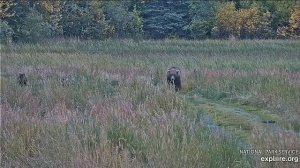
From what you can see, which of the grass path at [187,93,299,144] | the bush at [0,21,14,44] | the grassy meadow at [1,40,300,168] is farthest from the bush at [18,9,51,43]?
the grass path at [187,93,299,144]

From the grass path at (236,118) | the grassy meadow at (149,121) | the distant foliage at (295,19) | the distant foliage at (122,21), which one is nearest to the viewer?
the grassy meadow at (149,121)

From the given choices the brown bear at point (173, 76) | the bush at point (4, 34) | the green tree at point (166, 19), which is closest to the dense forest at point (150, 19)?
the green tree at point (166, 19)

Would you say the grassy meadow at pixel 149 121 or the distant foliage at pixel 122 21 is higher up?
the grassy meadow at pixel 149 121

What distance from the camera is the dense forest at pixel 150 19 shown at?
1359 inches

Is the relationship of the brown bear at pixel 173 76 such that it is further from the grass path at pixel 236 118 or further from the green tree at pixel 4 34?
the green tree at pixel 4 34

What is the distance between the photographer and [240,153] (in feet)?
15.8

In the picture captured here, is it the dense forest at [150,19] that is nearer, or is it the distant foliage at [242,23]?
the dense forest at [150,19]

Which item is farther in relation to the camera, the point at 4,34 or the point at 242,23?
the point at 242,23

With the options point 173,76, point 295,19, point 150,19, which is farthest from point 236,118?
point 150,19

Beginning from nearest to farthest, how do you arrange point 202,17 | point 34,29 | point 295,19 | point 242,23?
point 34,29, point 295,19, point 242,23, point 202,17

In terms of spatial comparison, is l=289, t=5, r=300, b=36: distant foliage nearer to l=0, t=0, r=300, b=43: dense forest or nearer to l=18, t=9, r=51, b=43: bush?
l=0, t=0, r=300, b=43: dense forest

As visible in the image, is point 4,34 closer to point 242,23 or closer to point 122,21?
point 122,21

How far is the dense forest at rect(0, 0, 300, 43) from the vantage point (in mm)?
34531

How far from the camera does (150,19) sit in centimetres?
4694
